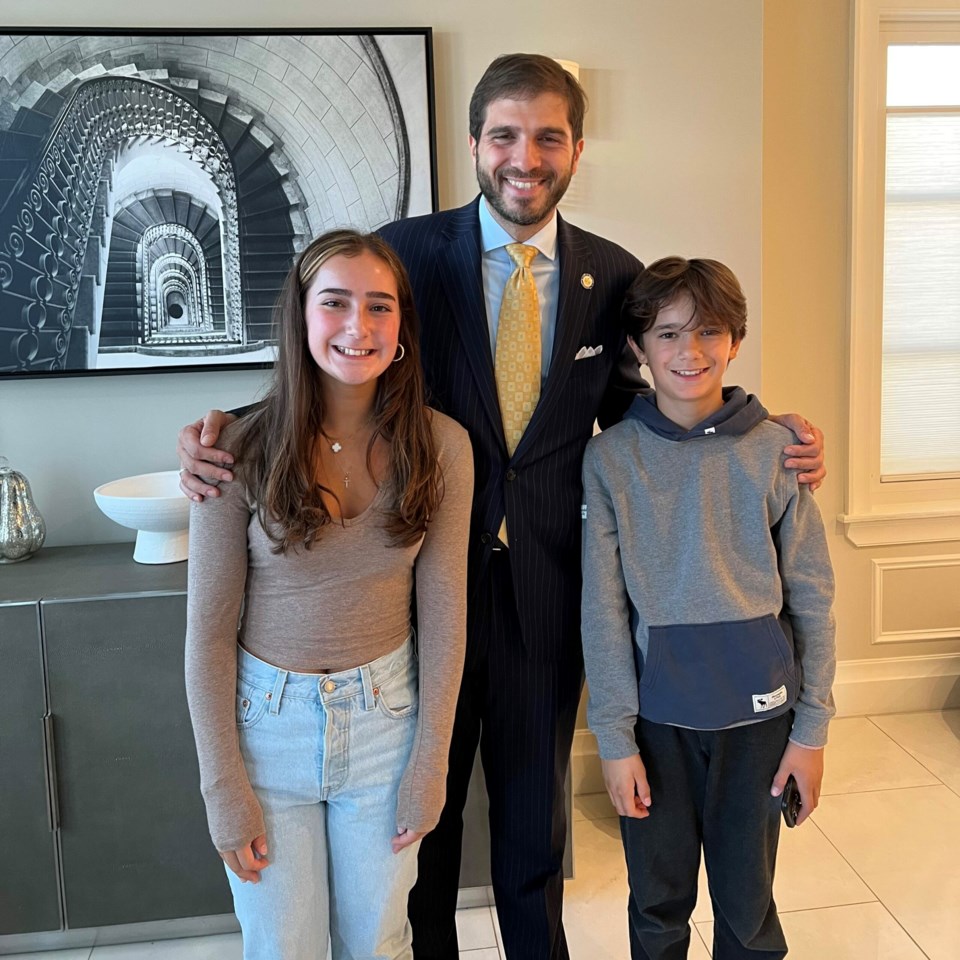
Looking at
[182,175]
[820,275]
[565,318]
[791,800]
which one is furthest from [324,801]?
[820,275]

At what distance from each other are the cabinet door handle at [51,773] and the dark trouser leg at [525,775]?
0.99 meters

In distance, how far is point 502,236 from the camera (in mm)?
1552

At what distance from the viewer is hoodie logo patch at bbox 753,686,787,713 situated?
55.2 inches

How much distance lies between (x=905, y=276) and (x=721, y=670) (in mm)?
2055

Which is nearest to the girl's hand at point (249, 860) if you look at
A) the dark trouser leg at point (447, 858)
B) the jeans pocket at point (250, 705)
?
the jeans pocket at point (250, 705)

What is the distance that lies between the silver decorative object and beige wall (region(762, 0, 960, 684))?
84.1 inches

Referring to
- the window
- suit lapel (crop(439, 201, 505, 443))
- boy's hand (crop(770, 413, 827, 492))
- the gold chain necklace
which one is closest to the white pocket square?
suit lapel (crop(439, 201, 505, 443))

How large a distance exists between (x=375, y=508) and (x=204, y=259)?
1.34 meters

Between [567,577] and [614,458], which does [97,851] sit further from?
[614,458]

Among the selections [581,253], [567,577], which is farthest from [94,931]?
[581,253]

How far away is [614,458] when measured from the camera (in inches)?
58.5

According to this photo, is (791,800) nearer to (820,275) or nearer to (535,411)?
(535,411)

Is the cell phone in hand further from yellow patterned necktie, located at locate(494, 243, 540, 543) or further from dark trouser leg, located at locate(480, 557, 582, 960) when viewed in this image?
yellow patterned necktie, located at locate(494, 243, 540, 543)

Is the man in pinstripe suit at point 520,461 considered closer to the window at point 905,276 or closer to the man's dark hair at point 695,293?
the man's dark hair at point 695,293
